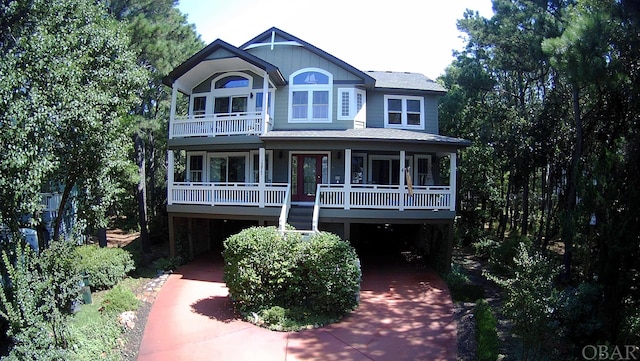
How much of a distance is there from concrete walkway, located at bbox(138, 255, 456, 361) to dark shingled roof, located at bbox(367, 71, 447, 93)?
8.87 m

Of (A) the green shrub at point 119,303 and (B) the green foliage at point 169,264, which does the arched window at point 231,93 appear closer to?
(B) the green foliage at point 169,264

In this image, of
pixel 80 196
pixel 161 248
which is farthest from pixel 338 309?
pixel 161 248

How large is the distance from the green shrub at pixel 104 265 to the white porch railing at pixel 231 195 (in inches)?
111

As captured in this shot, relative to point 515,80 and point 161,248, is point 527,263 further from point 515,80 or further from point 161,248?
point 515,80

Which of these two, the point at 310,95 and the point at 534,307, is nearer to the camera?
the point at 534,307

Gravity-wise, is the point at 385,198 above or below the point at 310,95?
below

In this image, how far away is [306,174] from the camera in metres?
16.8

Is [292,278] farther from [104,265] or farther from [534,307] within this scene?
[104,265]

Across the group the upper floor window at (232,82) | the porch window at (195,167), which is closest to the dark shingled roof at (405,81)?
the upper floor window at (232,82)

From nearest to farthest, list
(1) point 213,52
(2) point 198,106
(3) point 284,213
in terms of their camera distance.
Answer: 1. (3) point 284,213
2. (1) point 213,52
3. (2) point 198,106

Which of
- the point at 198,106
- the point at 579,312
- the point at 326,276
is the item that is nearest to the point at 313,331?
the point at 326,276

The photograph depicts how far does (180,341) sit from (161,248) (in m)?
12.0

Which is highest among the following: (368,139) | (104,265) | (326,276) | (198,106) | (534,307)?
(198,106)

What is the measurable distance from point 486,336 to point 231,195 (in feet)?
32.7
